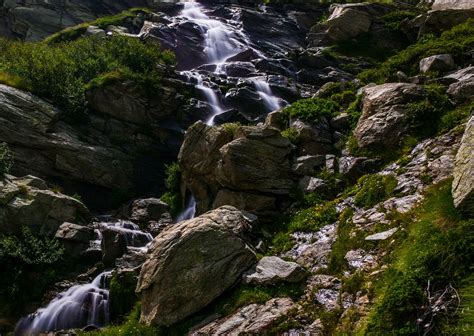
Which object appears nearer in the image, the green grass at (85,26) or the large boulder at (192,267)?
the large boulder at (192,267)

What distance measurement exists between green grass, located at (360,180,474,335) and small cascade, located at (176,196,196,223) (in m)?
15.5

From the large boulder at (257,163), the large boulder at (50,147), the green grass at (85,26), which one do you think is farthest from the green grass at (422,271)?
the green grass at (85,26)

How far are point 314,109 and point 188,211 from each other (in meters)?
9.66

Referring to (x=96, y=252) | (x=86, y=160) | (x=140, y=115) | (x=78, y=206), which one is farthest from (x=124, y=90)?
(x=96, y=252)

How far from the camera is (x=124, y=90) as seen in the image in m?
31.9

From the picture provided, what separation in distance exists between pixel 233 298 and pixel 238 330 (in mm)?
1522

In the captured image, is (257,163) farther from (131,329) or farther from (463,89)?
(463,89)

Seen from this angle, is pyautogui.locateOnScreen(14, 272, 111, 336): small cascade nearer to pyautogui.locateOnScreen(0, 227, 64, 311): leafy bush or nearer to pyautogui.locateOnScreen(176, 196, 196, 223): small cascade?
pyautogui.locateOnScreen(0, 227, 64, 311): leafy bush

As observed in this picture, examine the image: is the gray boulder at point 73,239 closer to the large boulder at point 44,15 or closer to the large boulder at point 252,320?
the large boulder at point 252,320

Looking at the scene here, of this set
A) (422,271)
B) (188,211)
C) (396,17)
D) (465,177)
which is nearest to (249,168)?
(188,211)

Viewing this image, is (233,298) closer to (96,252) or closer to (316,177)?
(316,177)

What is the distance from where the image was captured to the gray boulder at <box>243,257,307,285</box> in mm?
12719

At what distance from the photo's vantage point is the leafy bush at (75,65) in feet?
101

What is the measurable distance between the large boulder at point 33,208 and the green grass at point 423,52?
20.0 m
